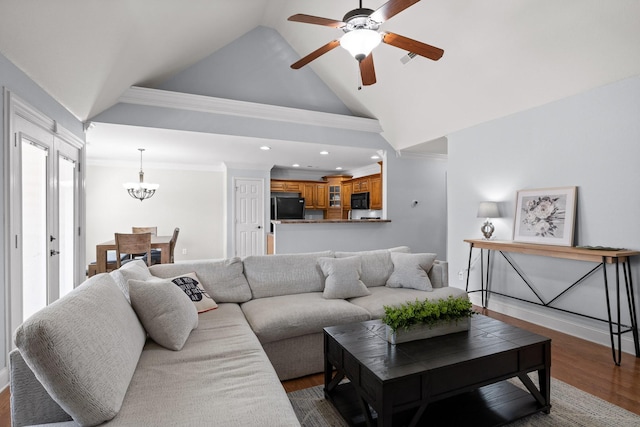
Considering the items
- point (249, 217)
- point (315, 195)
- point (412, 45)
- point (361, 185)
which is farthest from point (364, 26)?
point (315, 195)

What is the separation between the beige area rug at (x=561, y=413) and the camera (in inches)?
71.6

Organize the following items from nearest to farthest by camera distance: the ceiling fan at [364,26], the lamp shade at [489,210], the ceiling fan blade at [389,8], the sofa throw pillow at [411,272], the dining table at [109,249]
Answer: the ceiling fan blade at [389,8], the ceiling fan at [364,26], the sofa throw pillow at [411,272], the lamp shade at [489,210], the dining table at [109,249]

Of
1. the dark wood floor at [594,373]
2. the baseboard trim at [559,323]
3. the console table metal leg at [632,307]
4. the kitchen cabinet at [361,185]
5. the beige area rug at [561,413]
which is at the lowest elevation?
the dark wood floor at [594,373]

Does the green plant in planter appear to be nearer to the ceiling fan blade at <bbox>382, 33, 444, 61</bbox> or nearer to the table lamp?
the ceiling fan blade at <bbox>382, 33, 444, 61</bbox>

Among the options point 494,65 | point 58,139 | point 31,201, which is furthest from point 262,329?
point 494,65

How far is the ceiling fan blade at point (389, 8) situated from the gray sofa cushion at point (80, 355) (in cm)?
221

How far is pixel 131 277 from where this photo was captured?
2.08 metres

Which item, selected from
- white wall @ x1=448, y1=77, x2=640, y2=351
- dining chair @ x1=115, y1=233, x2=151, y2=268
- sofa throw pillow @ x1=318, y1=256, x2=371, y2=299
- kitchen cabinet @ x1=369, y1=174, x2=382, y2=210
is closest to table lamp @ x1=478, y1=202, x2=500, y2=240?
white wall @ x1=448, y1=77, x2=640, y2=351

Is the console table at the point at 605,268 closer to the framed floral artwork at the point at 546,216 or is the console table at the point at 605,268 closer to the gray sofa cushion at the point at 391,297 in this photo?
the framed floral artwork at the point at 546,216

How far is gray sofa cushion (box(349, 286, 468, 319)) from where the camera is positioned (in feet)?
8.62

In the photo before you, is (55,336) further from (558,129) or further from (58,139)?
(558,129)

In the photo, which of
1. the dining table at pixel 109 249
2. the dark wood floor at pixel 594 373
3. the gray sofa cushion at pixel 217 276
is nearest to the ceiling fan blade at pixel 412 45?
the gray sofa cushion at pixel 217 276

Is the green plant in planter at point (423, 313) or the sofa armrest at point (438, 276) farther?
the sofa armrest at point (438, 276)

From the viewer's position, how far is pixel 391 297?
2.81 m
